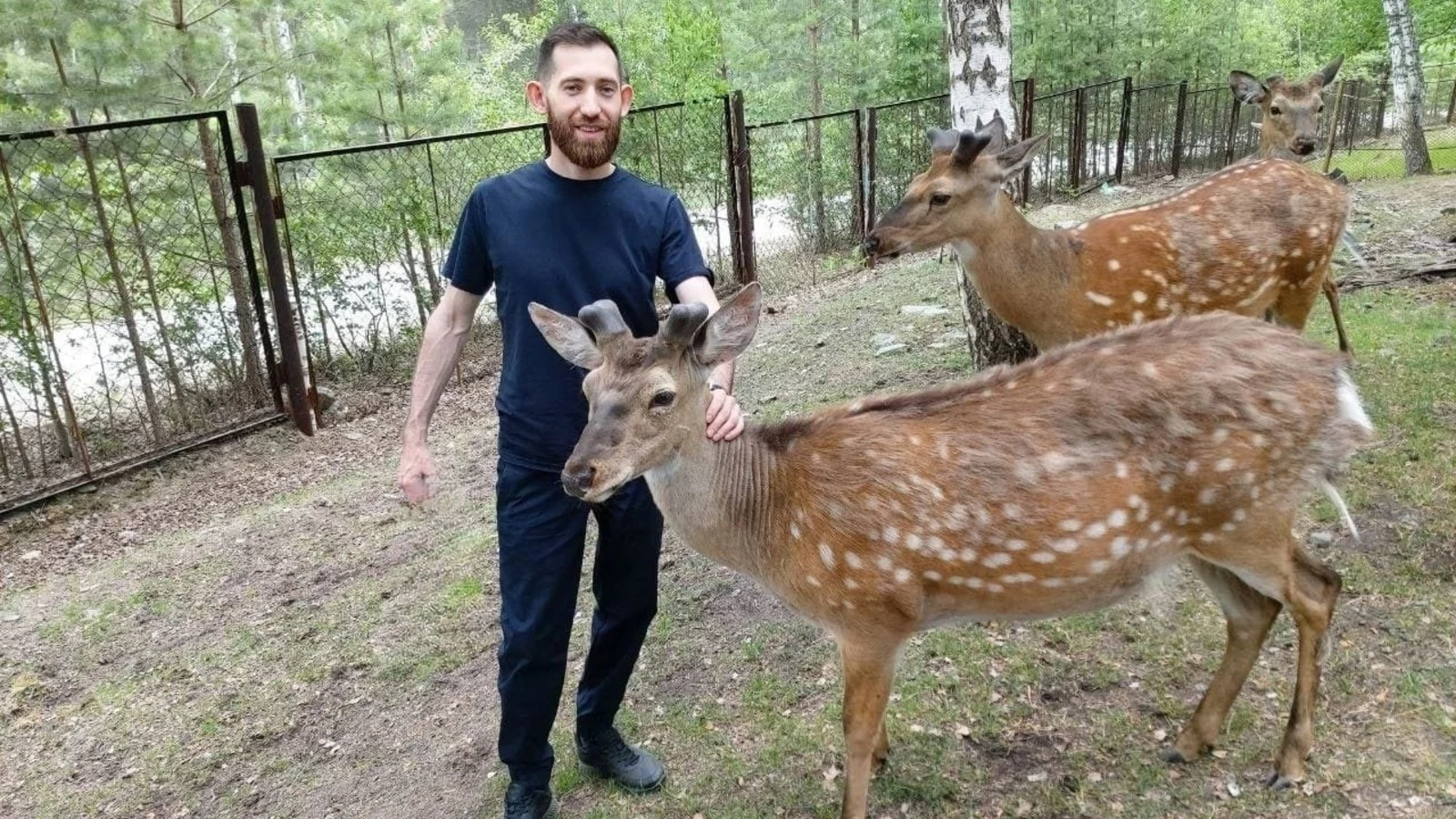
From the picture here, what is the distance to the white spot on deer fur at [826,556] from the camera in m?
3.02

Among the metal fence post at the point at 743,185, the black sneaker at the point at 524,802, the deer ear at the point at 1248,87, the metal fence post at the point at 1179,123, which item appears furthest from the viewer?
the metal fence post at the point at 1179,123

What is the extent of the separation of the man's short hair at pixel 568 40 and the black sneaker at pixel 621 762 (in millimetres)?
2363

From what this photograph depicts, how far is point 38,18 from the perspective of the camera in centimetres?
718

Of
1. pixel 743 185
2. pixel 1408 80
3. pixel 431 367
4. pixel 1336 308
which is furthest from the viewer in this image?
pixel 1408 80

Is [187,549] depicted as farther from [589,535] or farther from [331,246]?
[331,246]

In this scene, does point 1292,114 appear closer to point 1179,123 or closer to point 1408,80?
point 1408,80

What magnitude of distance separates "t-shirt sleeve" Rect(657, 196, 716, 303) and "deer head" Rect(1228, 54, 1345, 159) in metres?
7.16

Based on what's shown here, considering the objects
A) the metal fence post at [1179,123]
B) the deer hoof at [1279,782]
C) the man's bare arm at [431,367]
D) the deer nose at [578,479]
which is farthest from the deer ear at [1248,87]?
the metal fence post at [1179,123]

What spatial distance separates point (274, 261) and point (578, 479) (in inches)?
243

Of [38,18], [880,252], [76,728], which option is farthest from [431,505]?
[38,18]

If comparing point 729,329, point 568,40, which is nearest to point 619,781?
point 729,329

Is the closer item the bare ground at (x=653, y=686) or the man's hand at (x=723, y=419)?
the man's hand at (x=723, y=419)

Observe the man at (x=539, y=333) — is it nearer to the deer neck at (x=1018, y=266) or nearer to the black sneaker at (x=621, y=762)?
the black sneaker at (x=621, y=762)

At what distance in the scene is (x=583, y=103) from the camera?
9.74 feet
